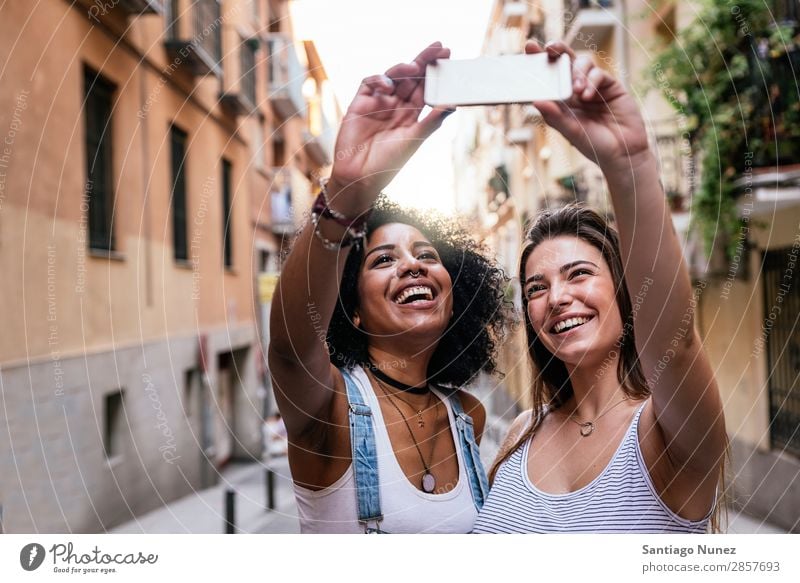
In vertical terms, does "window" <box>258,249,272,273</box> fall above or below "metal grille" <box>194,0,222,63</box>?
below

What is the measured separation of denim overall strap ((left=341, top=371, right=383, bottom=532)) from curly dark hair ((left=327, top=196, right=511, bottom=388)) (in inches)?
4.5

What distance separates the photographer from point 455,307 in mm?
1694

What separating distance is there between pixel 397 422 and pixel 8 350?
1.29m

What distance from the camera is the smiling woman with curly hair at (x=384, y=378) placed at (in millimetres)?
1263

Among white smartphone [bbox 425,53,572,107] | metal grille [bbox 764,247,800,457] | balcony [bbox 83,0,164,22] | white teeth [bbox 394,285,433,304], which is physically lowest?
metal grille [bbox 764,247,800,457]

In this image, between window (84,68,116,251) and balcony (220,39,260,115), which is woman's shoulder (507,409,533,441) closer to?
balcony (220,39,260,115)

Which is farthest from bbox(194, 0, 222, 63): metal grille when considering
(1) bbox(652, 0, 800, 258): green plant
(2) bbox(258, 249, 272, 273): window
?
(1) bbox(652, 0, 800, 258): green plant

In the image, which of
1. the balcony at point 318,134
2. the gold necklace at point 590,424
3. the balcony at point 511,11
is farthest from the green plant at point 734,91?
the gold necklace at point 590,424

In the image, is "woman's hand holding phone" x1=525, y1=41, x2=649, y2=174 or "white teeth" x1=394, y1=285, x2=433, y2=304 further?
"white teeth" x1=394, y1=285, x2=433, y2=304

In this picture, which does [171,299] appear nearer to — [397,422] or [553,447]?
[397,422]

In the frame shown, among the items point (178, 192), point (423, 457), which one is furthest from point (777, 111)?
point (423, 457)

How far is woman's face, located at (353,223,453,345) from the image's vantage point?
1487 mm

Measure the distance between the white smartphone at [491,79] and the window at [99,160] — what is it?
153 centimetres

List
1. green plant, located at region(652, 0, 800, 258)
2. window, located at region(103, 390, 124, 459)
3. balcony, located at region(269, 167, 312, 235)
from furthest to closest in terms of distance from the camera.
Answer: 1. green plant, located at region(652, 0, 800, 258)
2. window, located at region(103, 390, 124, 459)
3. balcony, located at region(269, 167, 312, 235)
